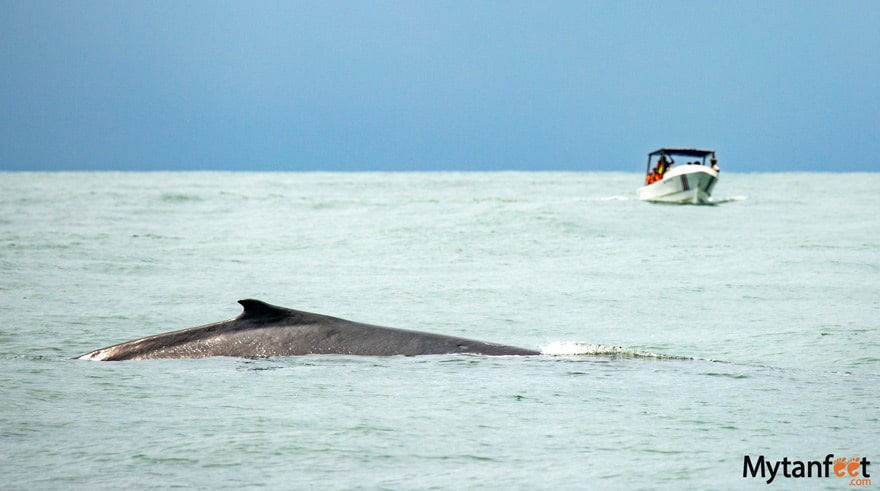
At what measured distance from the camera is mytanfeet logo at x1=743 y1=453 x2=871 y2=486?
689cm

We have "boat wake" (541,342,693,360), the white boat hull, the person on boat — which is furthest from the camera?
the person on boat

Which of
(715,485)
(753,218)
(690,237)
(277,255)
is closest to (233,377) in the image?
(715,485)

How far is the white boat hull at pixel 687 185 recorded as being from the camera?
2162 inches

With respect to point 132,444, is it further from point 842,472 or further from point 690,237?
point 690,237

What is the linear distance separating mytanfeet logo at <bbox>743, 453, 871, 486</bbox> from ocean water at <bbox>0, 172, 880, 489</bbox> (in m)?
0.09

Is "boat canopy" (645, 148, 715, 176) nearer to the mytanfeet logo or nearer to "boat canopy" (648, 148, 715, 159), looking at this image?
"boat canopy" (648, 148, 715, 159)

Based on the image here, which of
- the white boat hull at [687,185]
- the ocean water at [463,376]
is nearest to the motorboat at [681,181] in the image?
the white boat hull at [687,185]

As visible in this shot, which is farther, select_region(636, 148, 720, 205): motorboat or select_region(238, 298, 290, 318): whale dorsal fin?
select_region(636, 148, 720, 205): motorboat

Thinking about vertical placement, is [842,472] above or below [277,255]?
below

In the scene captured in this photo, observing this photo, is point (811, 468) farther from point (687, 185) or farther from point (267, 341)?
point (687, 185)

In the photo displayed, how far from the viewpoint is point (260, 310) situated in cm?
→ 1052

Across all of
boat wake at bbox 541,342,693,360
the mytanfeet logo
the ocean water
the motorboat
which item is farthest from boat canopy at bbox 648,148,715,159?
the mytanfeet logo

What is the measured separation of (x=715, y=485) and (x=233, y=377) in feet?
15.5

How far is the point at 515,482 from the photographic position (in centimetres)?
681
